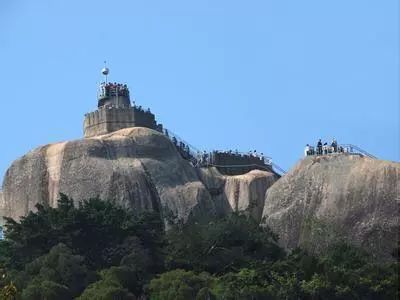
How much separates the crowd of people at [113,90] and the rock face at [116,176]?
579 centimetres

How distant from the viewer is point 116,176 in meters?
56.8

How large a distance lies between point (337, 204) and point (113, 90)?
52.4 feet

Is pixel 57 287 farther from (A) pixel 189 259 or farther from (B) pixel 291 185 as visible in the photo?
(B) pixel 291 185

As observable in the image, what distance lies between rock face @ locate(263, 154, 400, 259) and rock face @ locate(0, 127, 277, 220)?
3.47m

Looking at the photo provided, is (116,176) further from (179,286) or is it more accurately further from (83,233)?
(179,286)

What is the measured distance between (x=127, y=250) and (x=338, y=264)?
27.3 feet

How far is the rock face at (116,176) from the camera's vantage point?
187ft

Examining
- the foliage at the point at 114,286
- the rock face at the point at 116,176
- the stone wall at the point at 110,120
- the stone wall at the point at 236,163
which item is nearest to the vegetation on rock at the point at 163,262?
the foliage at the point at 114,286

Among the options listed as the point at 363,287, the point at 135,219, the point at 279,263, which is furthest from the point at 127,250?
the point at 363,287

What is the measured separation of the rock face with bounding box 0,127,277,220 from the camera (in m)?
57.0

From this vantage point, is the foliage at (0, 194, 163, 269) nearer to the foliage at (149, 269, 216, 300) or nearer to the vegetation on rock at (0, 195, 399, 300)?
the vegetation on rock at (0, 195, 399, 300)

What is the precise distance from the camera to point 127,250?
168 feet

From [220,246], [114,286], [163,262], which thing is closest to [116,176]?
[163,262]

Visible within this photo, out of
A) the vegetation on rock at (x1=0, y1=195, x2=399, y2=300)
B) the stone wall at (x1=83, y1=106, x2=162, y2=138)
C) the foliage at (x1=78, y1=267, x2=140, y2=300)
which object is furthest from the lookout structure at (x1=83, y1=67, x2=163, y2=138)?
the foliage at (x1=78, y1=267, x2=140, y2=300)
